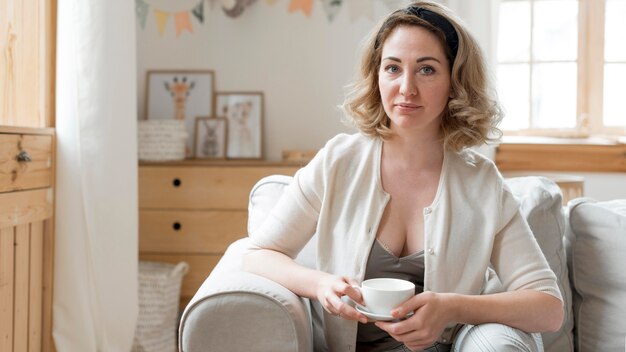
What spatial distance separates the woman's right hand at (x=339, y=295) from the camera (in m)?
1.21

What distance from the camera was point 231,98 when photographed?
11.3 feet

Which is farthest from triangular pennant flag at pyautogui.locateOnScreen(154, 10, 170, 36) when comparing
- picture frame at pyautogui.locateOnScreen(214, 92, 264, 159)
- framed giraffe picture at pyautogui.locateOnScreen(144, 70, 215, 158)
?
picture frame at pyautogui.locateOnScreen(214, 92, 264, 159)

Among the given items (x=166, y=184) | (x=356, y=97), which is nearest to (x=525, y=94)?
(x=166, y=184)

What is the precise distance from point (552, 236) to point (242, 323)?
0.86 metres

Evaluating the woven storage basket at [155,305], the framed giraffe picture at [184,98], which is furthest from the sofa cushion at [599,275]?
the framed giraffe picture at [184,98]

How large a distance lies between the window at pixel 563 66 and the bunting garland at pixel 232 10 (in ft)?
2.36

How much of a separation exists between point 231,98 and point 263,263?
213 cm

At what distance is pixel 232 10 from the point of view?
3.43 meters

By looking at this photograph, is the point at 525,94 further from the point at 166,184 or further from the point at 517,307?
the point at 517,307

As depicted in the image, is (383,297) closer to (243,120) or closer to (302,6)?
(243,120)

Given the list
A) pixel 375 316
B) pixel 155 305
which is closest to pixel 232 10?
pixel 155 305

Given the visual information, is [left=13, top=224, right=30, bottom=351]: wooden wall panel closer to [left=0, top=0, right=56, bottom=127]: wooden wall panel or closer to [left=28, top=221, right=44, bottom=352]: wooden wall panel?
[left=28, top=221, right=44, bottom=352]: wooden wall panel

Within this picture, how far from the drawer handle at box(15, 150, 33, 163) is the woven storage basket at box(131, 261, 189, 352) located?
0.91 metres

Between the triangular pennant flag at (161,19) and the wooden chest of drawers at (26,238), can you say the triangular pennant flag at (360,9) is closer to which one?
the triangular pennant flag at (161,19)
